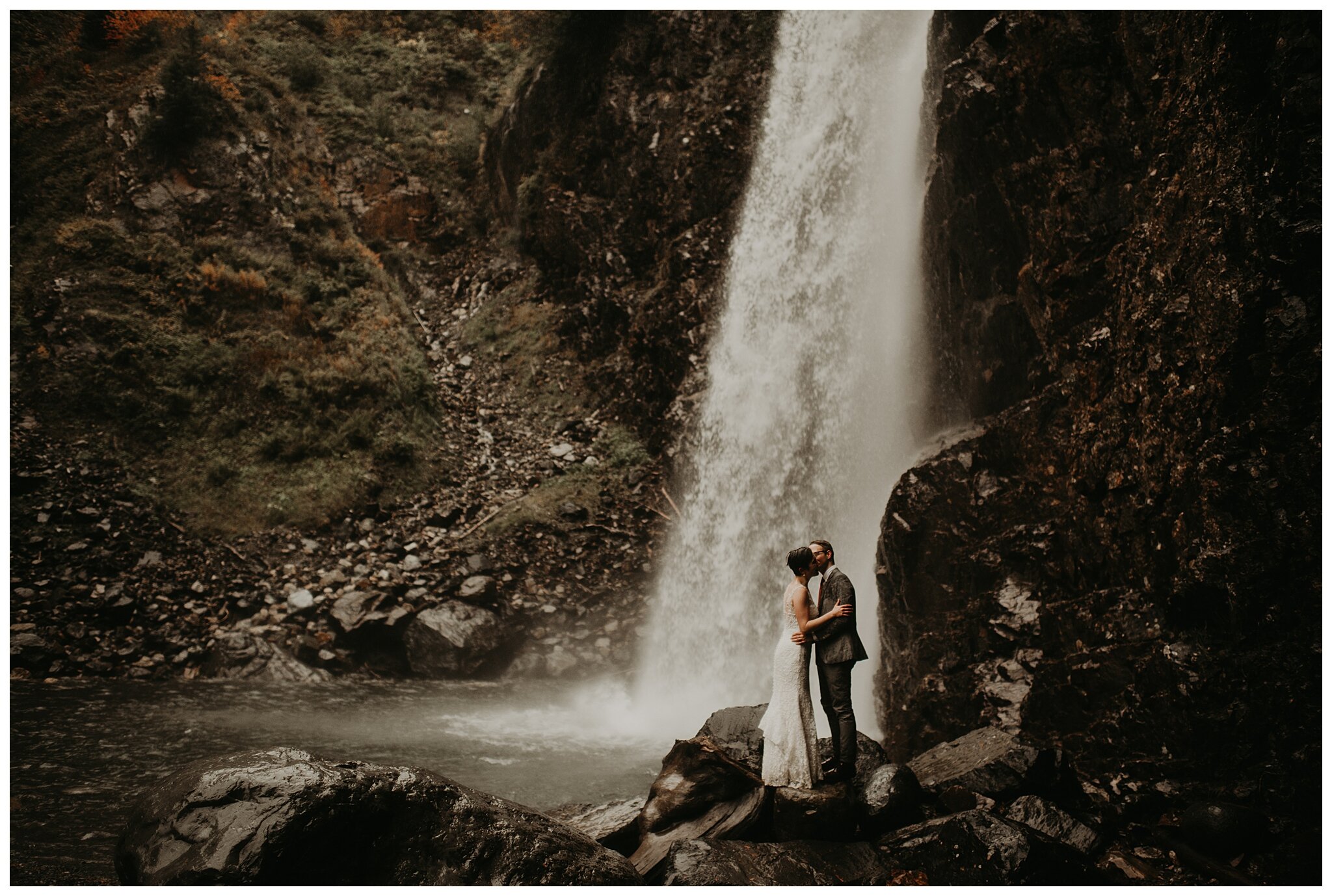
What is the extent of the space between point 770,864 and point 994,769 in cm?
196

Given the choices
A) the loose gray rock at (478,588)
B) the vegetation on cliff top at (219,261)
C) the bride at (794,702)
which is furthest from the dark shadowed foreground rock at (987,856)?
the vegetation on cliff top at (219,261)

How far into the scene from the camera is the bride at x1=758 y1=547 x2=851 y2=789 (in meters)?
5.43

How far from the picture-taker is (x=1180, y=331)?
577cm

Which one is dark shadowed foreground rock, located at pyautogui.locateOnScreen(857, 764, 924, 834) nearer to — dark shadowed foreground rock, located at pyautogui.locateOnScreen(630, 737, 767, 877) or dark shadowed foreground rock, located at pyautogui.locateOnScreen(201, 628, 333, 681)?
dark shadowed foreground rock, located at pyautogui.locateOnScreen(630, 737, 767, 877)

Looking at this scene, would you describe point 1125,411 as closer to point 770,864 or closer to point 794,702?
point 794,702

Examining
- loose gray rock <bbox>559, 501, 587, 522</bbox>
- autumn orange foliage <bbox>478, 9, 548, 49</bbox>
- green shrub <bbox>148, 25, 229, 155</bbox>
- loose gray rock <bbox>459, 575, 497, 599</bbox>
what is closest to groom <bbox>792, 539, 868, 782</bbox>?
loose gray rock <bbox>459, 575, 497, 599</bbox>

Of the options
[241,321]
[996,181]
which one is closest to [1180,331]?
[996,181]

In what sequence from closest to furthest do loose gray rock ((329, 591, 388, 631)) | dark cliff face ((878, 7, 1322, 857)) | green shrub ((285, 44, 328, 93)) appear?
dark cliff face ((878, 7, 1322, 857)) < loose gray rock ((329, 591, 388, 631)) < green shrub ((285, 44, 328, 93))

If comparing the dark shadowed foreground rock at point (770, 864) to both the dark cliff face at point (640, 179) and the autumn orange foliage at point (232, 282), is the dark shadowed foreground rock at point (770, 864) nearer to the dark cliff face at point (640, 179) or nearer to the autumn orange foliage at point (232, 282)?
the dark cliff face at point (640, 179)

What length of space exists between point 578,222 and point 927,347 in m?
11.2

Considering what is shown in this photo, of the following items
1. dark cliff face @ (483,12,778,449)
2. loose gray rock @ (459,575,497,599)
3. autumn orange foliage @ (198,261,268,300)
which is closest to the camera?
loose gray rock @ (459,575,497,599)

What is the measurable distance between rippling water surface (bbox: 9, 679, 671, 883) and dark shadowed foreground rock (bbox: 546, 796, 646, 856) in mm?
731

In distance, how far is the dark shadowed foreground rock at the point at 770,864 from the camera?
177 inches

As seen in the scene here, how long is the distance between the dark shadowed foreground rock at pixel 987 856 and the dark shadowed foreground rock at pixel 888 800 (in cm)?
26
